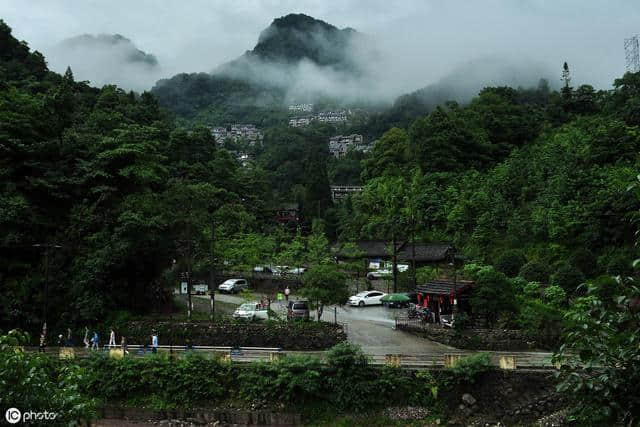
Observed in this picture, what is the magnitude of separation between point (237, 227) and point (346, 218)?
17.6m

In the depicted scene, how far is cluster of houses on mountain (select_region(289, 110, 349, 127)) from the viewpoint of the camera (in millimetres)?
157750

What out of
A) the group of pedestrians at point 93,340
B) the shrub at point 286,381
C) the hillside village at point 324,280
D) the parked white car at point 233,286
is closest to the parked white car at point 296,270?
the hillside village at point 324,280

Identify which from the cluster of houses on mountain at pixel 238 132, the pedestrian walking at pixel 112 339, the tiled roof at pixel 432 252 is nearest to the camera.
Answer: the pedestrian walking at pixel 112 339

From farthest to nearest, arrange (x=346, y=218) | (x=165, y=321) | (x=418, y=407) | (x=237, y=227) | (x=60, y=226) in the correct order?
(x=346, y=218) → (x=237, y=227) → (x=60, y=226) → (x=165, y=321) → (x=418, y=407)

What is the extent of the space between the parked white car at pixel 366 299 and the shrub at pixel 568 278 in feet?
40.8

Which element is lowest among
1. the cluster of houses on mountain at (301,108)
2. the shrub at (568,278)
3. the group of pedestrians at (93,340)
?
the group of pedestrians at (93,340)

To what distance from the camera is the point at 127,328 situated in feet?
90.1

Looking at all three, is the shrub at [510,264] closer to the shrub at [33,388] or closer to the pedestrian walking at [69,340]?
the pedestrian walking at [69,340]

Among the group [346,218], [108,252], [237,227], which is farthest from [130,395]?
[346,218]

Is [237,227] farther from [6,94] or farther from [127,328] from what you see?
[6,94]

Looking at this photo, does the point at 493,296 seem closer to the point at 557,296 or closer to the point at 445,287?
the point at 557,296

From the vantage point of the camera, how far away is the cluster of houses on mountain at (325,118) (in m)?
158

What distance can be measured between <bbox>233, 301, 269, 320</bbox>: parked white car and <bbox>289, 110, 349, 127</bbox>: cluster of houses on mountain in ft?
419

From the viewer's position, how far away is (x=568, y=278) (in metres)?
26.0
